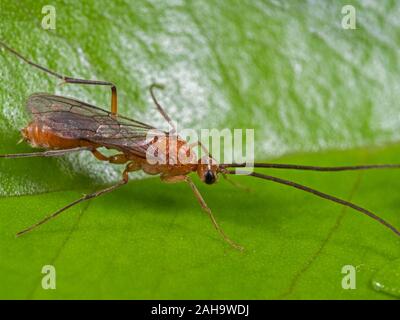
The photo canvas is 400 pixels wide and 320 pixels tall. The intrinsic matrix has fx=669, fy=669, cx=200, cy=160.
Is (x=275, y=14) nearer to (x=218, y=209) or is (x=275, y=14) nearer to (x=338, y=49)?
(x=338, y=49)

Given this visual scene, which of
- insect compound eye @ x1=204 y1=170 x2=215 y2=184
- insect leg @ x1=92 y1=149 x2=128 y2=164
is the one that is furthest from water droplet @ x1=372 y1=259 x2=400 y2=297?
insect leg @ x1=92 y1=149 x2=128 y2=164

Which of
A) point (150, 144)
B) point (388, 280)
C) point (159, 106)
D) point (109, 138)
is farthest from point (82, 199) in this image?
point (388, 280)

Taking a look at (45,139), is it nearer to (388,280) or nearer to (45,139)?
(45,139)

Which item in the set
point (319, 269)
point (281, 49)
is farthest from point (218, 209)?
point (281, 49)

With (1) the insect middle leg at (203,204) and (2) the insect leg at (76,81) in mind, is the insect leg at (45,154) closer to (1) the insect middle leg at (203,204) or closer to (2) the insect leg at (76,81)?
(2) the insect leg at (76,81)

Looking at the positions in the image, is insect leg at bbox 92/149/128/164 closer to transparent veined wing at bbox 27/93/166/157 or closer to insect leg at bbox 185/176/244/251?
transparent veined wing at bbox 27/93/166/157

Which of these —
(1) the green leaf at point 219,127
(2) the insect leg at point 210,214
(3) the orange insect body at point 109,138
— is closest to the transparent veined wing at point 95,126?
(3) the orange insect body at point 109,138
